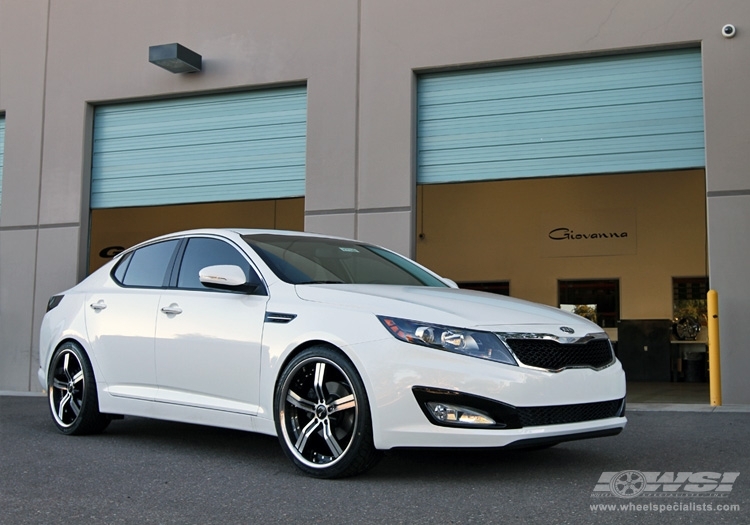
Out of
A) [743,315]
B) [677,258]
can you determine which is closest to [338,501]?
[743,315]

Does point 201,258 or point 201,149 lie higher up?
point 201,149

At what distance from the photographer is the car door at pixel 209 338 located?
204 inches

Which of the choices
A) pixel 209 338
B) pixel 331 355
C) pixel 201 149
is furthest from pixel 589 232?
pixel 331 355

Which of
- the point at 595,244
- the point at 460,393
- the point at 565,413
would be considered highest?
the point at 595,244

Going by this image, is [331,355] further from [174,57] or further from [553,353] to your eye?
[174,57]

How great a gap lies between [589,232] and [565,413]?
16976 millimetres

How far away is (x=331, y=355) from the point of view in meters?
4.71

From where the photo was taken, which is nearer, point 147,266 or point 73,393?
point 147,266

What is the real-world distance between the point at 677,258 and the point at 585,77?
11490 mm

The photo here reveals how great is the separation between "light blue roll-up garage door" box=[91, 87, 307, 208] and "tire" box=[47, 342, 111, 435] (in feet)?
15.8

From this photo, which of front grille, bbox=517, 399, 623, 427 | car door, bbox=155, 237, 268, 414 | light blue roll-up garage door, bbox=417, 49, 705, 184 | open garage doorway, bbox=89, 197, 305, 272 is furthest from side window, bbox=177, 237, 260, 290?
open garage doorway, bbox=89, 197, 305, 272

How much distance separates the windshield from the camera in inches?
215

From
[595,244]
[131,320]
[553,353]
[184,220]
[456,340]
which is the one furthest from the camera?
[184,220]

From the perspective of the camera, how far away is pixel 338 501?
4.13 metres
